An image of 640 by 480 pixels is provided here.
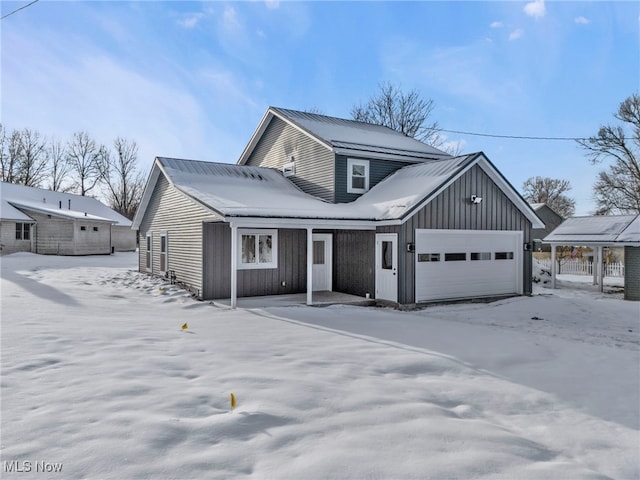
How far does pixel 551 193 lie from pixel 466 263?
47.4 metres

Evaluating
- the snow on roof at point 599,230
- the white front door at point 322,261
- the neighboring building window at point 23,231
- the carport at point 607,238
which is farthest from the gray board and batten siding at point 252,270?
the neighboring building window at point 23,231

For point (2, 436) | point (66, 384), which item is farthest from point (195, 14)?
point (2, 436)

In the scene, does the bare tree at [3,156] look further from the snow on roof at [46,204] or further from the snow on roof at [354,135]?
the snow on roof at [354,135]

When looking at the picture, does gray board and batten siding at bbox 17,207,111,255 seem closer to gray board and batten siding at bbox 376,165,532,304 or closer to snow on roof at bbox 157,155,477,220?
snow on roof at bbox 157,155,477,220

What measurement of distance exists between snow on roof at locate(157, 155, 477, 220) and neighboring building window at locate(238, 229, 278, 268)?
1.09 m

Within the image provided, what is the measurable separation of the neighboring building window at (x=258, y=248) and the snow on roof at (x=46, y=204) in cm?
1848

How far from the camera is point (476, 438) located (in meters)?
3.43

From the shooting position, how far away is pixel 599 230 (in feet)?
57.1

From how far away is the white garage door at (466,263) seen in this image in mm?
11852

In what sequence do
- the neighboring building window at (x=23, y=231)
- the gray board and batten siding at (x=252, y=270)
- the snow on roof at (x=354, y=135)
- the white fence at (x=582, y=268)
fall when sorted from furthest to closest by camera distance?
the neighboring building window at (x=23, y=231) < the white fence at (x=582, y=268) < the snow on roof at (x=354, y=135) < the gray board and batten siding at (x=252, y=270)

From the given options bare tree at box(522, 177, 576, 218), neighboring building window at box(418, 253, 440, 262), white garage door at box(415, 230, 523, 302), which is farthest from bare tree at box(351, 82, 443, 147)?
bare tree at box(522, 177, 576, 218)

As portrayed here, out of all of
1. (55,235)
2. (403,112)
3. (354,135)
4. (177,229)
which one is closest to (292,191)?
(354,135)

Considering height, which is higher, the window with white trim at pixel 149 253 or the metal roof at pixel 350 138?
the metal roof at pixel 350 138

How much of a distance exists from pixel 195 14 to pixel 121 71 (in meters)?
3.59
